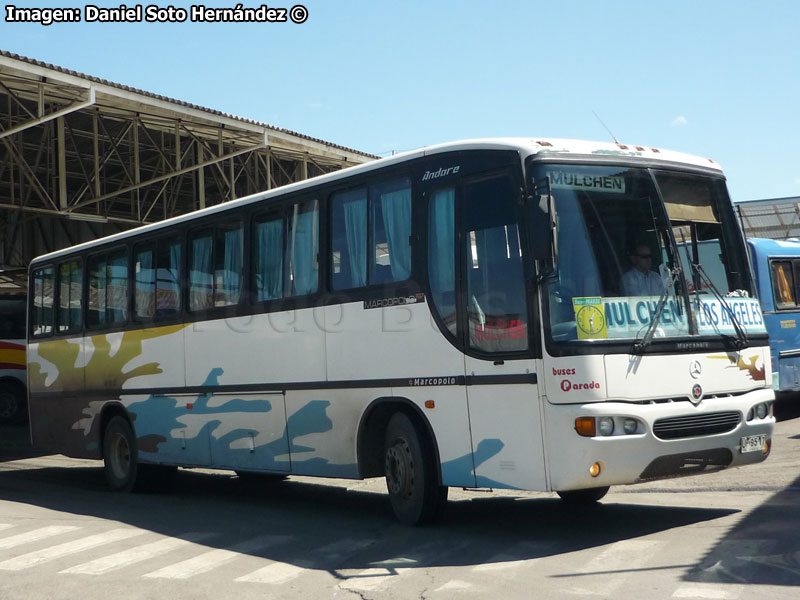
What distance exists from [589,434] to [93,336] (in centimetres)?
885

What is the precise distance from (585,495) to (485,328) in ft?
8.66

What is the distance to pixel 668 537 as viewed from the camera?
7.82 meters

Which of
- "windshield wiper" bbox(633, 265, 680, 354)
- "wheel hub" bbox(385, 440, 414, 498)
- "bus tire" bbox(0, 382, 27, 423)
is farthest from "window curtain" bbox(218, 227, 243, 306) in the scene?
"bus tire" bbox(0, 382, 27, 423)

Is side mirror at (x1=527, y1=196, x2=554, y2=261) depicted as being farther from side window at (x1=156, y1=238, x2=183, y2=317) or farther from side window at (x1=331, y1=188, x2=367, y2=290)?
side window at (x1=156, y1=238, x2=183, y2=317)

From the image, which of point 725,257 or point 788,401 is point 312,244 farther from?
point 788,401

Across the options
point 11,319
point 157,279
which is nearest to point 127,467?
point 157,279

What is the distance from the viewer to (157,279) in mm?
12930

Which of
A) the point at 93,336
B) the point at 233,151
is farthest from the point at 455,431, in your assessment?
the point at 233,151

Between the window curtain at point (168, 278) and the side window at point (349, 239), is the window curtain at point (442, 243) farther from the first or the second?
the window curtain at point (168, 278)

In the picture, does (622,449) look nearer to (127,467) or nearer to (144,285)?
(144,285)

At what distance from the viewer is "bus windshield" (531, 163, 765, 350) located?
7.62 metres

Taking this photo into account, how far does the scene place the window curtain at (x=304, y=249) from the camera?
10172 mm

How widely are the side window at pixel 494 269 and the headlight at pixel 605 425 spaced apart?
2.71 ft

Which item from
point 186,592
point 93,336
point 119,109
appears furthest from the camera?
point 119,109
